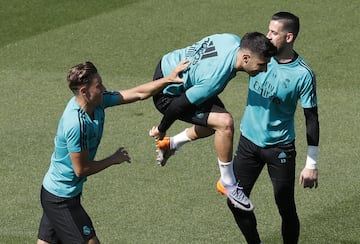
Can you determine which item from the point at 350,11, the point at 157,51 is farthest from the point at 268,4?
the point at 157,51

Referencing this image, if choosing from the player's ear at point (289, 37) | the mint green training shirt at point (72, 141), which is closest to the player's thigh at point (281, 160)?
the player's ear at point (289, 37)

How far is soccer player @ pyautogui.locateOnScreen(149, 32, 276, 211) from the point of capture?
35.2 ft

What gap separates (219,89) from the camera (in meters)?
10.9

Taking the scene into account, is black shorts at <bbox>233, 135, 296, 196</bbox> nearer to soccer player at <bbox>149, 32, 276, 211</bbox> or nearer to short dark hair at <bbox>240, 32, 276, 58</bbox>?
soccer player at <bbox>149, 32, 276, 211</bbox>

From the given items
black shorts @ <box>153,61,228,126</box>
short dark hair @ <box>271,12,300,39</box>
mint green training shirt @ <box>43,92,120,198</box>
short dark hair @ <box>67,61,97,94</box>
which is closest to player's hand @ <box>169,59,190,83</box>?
mint green training shirt @ <box>43,92,120,198</box>

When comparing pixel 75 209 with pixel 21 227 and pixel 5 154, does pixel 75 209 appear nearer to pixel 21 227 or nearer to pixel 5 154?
pixel 21 227

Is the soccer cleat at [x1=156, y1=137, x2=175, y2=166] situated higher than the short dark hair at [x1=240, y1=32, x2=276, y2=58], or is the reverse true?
the short dark hair at [x1=240, y1=32, x2=276, y2=58]

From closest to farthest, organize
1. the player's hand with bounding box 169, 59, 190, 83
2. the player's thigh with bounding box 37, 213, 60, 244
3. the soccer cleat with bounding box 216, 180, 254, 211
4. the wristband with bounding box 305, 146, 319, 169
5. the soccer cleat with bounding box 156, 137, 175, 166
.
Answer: the player's thigh with bounding box 37, 213, 60, 244 → the player's hand with bounding box 169, 59, 190, 83 → the wristband with bounding box 305, 146, 319, 169 → the soccer cleat with bounding box 216, 180, 254, 211 → the soccer cleat with bounding box 156, 137, 175, 166

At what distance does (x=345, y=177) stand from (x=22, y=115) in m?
5.44

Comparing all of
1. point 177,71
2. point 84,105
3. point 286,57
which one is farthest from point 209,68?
point 84,105

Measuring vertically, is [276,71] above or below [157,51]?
above

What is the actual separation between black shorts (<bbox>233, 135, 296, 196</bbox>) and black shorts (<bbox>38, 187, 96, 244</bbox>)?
6.71 ft

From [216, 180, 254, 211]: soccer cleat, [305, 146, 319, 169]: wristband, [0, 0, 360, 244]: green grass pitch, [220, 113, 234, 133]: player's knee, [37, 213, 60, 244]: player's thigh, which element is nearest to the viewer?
[37, 213, 60, 244]: player's thigh

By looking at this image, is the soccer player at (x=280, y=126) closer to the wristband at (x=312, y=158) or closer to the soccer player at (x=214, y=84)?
the wristband at (x=312, y=158)
